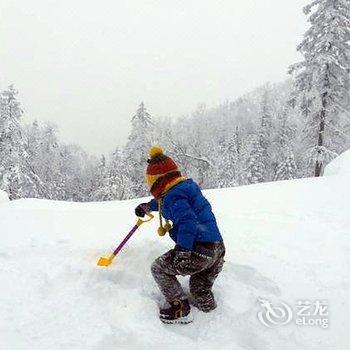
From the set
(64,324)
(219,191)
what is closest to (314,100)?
(219,191)

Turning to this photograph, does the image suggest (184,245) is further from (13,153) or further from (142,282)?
(13,153)

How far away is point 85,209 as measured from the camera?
7977 millimetres

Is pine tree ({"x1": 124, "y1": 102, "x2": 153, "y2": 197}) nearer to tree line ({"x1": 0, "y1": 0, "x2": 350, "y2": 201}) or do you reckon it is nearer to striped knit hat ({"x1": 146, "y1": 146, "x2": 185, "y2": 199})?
tree line ({"x1": 0, "y1": 0, "x2": 350, "y2": 201})

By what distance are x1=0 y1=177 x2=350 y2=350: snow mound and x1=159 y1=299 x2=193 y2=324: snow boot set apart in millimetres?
75

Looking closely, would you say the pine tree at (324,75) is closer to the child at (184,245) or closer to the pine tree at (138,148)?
the child at (184,245)

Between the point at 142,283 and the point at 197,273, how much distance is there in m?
0.68

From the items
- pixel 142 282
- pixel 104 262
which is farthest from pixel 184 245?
pixel 104 262

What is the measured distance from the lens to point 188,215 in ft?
14.4

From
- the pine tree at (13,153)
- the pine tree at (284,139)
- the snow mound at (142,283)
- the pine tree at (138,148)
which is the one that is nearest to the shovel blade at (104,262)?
the snow mound at (142,283)

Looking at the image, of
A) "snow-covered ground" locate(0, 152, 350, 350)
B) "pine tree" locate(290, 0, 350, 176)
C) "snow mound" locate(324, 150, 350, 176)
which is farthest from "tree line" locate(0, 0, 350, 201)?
"snow-covered ground" locate(0, 152, 350, 350)

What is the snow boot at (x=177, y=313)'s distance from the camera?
4410 millimetres

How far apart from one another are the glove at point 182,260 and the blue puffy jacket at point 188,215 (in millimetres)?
61

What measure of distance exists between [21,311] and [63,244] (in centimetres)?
156

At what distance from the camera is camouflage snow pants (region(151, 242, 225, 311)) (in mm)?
4539
